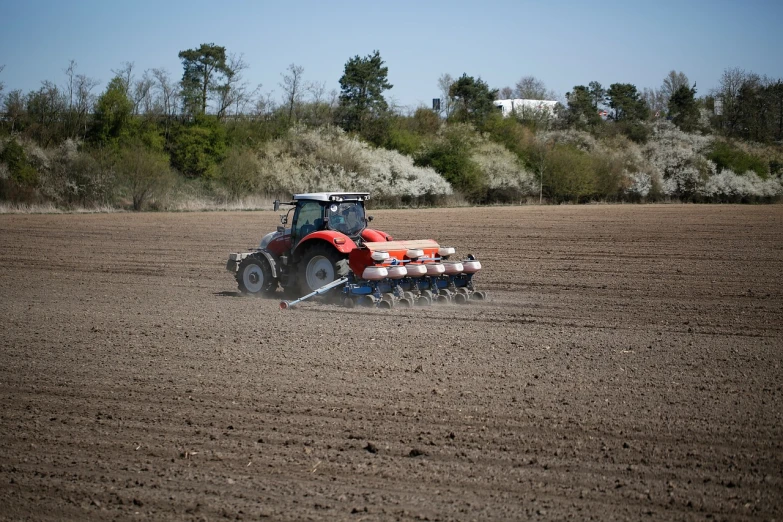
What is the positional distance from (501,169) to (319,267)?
44992 mm

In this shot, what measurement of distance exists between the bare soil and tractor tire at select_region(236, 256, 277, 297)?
277 mm

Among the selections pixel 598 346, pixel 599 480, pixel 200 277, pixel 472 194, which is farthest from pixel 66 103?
pixel 599 480

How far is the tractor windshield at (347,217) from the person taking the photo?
550 inches

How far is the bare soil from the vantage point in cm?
534

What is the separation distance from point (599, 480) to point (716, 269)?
44.6 ft

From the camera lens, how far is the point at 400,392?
25.6 feet

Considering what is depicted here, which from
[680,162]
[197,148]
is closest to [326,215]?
[197,148]

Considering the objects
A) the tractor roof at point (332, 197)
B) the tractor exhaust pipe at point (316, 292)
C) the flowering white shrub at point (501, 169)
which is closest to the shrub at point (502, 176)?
the flowering white shrub at point (501, 169)

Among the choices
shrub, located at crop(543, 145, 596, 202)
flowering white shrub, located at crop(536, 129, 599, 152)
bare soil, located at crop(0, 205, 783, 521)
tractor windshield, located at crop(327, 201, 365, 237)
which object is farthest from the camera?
flowering white shrub, located at crop(536, 129, 599, 152)

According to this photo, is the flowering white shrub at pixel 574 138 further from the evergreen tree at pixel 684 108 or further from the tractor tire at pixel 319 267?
the tractor tire at pixel 319 267

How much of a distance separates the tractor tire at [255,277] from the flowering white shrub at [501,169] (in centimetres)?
4290

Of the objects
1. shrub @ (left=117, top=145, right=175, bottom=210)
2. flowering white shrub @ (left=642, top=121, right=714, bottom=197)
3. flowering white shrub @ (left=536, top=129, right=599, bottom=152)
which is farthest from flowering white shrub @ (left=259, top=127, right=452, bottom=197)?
flowering white shrub @ (left=642, top=121, right=714, bottom=197)

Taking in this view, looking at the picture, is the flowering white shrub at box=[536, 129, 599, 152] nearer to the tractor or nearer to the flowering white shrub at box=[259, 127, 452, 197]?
the flowering white shrub at box=[259, 127, 452, 197]

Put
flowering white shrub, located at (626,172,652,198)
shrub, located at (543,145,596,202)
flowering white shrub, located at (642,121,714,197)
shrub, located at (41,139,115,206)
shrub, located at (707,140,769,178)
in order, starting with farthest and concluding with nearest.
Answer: shrub, located at (707,140,769,178) → flowering white shrub, located at (642,121,714,197) → flowering white shrub, located at (626,172,652,198) → shrub, located at (543,145,596,202) → shrub, located at (41,139,115,206)
